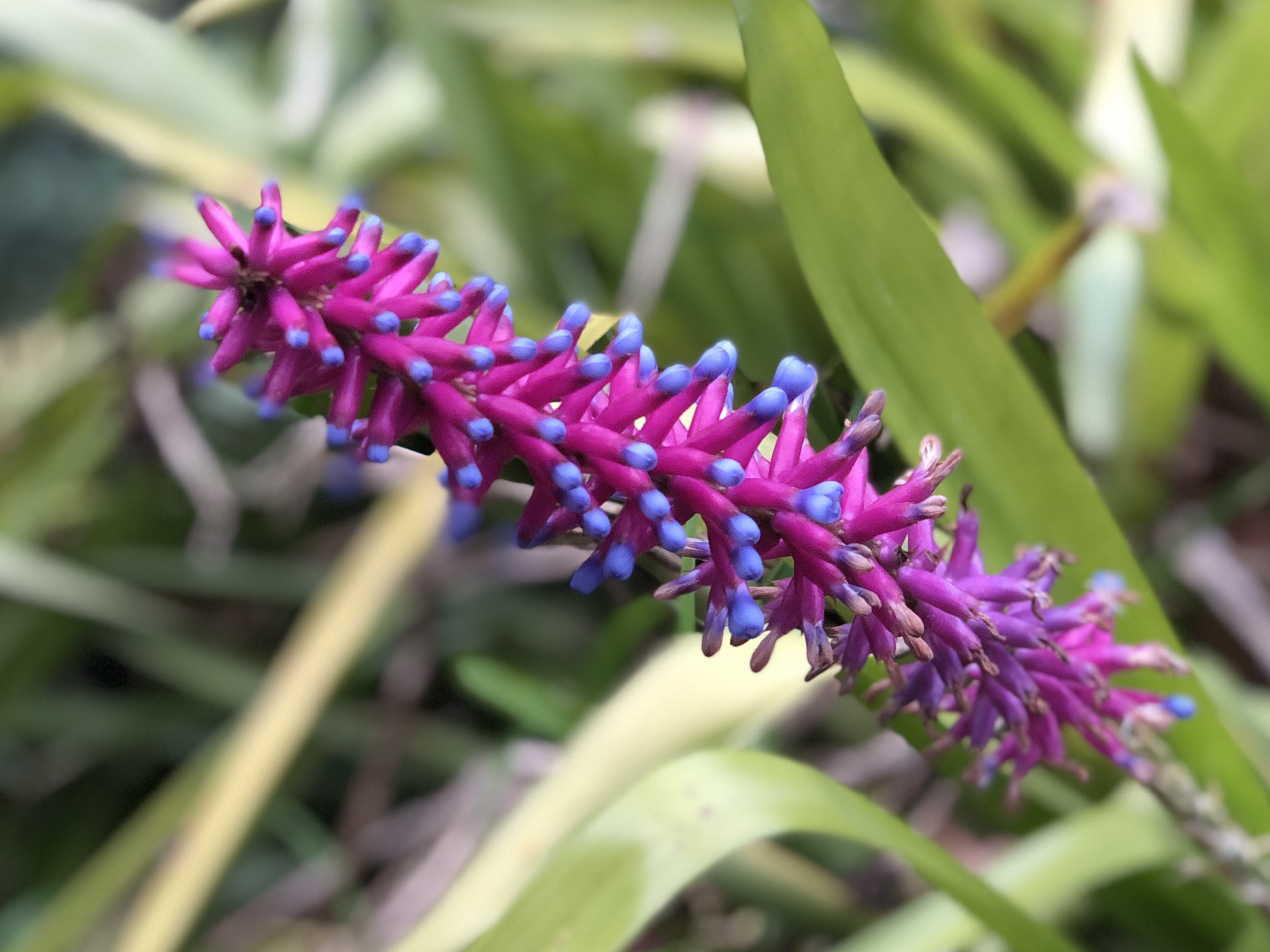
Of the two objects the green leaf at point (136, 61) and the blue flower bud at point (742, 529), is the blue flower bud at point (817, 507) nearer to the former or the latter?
the blue flower bud at point (742, 529)

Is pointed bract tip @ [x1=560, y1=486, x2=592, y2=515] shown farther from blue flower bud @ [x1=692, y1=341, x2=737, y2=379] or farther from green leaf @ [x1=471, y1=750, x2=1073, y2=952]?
green leaf @ [x1=471, y1=750, x2=1073, y2=952]

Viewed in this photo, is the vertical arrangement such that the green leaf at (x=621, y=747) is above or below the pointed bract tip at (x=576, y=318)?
below

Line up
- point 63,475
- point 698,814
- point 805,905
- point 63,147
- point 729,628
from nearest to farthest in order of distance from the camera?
point 729,628, point 698,814, point 805,905, point 63,475, point 63,147

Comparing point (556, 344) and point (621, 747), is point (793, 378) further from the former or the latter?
point (621, 747)

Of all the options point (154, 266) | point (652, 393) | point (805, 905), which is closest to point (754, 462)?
point (652, 393)

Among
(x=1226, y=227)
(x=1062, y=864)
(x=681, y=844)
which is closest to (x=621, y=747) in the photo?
(x=681, y=844)

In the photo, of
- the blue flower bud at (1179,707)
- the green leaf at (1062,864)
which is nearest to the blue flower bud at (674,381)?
the blue flower bud at (1179,707)

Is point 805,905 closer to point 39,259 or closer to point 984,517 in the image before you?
point 984,517

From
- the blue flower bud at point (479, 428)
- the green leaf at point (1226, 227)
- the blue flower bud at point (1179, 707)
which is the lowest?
the blue flower bud at point (479, 428)
